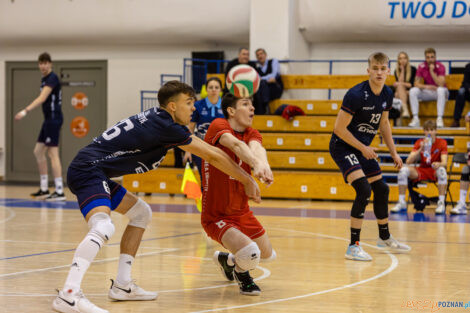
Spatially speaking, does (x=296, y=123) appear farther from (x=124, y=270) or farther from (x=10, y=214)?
(x=124, y=270)

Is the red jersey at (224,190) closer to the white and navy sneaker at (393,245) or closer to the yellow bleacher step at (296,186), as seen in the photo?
the white and navy sneaker at (393,245)

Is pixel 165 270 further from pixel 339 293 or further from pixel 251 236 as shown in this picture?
pixel 339 293

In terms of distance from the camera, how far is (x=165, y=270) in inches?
214

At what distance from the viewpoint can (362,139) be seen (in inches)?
251

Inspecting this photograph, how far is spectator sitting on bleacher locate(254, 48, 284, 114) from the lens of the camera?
14.1 meters

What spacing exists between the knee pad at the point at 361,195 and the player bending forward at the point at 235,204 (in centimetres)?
157

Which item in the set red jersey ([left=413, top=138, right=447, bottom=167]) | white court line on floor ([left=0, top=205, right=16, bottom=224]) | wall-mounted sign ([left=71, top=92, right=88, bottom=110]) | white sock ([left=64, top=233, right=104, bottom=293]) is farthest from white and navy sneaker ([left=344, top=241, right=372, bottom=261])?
wall-mounted sign ([left=71, top=92, right=88, bottom=110])

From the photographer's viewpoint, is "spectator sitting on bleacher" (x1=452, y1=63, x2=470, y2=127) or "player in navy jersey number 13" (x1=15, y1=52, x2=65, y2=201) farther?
"spectator sitting on bleacher" (x1=452, y1=63, x2=470, y2=127)

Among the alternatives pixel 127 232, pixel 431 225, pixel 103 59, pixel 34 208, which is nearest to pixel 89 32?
pixel 103 59

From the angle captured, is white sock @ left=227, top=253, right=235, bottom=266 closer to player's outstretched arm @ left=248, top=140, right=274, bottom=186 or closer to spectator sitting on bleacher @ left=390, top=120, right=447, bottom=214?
player's outstretched arm @ left=248, top=140, right=274, bottom=186

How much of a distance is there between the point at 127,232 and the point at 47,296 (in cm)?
66

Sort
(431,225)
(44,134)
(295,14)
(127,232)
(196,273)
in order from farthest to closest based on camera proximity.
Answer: (295,14) < (44,134) < (431,225) < (196,273) < (127,232)

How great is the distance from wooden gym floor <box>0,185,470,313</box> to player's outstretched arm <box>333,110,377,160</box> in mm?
976

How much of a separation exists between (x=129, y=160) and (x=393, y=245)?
3.29 metres
